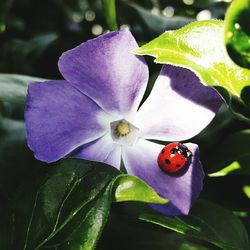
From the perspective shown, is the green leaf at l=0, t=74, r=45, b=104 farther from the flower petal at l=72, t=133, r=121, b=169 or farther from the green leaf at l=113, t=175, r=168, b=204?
the green leaf at l=113, t=175, r=168, b=204

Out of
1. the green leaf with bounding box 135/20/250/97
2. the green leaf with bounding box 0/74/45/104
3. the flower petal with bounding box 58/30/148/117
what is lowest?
the green leaf with bounding box 0/74/45/104

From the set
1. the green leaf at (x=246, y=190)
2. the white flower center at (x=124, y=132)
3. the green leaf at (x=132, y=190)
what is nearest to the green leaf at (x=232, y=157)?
the green leaf at (x=246, y=190)

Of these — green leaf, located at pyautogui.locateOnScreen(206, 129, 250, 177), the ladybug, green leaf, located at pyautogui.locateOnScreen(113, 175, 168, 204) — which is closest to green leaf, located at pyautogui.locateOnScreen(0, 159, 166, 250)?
green leaf, located at pyautogui.locateOnScreen(113, 175, 168, 204)

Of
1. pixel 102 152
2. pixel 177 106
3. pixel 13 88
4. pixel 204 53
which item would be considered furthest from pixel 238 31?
pixel 13 88

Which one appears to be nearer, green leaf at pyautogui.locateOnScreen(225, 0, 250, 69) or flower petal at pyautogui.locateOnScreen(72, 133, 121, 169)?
green leaf at pyautogui.locateOnScreen(225, 0, 250, 69)

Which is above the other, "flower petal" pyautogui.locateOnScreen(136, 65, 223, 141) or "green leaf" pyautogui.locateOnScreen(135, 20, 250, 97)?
"green leaf" pyautogui.locateOnScreen(135, 20, 250, 97)

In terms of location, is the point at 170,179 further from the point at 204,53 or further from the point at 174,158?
the point at 204,53
